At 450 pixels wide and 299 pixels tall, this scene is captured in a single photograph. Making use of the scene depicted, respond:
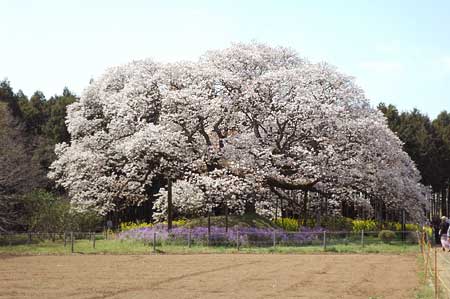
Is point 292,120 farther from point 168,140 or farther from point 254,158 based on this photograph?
point 168,140

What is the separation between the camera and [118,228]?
38781 millimetres

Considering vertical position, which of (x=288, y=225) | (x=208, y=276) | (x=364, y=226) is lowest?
(x=208, y=276)

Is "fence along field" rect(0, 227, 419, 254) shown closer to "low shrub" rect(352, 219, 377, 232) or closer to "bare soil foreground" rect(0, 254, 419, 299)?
"bare soil foreground" rect(0, 254, 419, 299)

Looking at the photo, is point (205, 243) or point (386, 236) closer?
point (205, 243)

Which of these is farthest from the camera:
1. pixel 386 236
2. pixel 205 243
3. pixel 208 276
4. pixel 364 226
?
pixel 364 226

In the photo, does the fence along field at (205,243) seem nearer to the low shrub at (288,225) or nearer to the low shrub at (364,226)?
the low shrub at (288,225)

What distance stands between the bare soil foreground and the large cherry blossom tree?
23.4 ft

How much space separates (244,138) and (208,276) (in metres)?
15.1

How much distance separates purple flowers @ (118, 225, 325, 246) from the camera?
29219 millimetres

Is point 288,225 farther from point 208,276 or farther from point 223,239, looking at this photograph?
point 208,276

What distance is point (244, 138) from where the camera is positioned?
1262 inches

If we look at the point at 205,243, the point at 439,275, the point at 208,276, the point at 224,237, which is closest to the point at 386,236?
the point at 224,237

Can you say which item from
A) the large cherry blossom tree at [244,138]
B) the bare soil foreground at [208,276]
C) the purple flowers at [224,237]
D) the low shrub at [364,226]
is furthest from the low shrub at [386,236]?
the bare soil foreground at [208,276]

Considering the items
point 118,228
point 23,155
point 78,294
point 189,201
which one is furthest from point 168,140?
point 78,294
